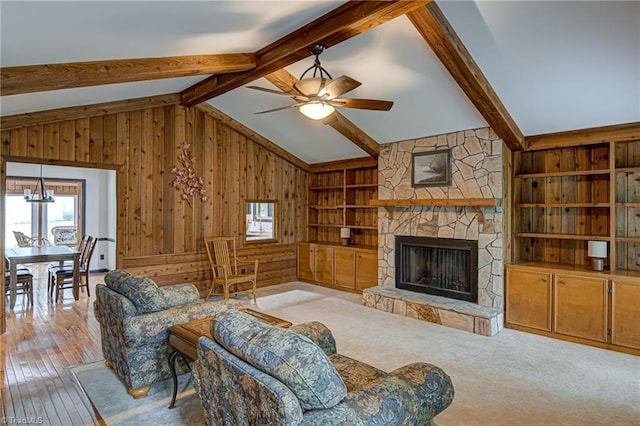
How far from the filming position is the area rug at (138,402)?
104 inches

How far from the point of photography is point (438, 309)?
4879mm

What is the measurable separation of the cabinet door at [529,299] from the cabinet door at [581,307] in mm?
108

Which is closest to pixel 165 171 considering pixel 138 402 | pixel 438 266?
pixel 138 402

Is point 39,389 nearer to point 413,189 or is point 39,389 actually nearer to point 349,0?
point 349,0

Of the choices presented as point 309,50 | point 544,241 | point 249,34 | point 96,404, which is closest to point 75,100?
point 249,34

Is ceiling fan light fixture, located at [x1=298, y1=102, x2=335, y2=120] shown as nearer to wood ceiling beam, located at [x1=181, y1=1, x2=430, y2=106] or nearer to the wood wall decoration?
wood ceiling beam, located at [x1=181, y1=1, x2=430, y2=106]

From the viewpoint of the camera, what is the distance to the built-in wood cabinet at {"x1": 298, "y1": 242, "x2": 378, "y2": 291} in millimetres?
6586

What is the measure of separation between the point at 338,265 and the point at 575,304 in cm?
386

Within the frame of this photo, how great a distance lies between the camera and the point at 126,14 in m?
2.46

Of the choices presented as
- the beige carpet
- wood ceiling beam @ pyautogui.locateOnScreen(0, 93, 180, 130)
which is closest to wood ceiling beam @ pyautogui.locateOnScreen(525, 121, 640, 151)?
the beige carpet

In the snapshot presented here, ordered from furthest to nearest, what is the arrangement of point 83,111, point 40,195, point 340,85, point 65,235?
point 65,235, point 40,195, point 83,111, point 340,85

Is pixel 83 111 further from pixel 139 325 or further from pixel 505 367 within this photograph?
pixel 505 367

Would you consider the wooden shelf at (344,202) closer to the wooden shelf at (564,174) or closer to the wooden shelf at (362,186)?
the wooden shelf at (362,186)

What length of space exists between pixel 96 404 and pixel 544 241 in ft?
18.0
